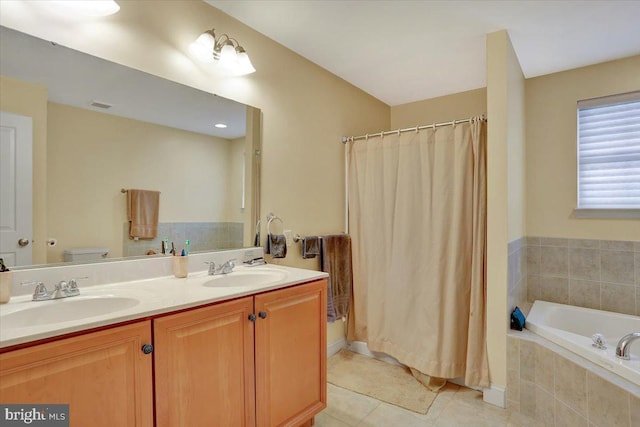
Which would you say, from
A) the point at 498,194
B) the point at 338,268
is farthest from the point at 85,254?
the point at 498,194

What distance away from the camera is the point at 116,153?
5.22 ft

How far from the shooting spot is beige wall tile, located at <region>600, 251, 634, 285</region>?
2.48 m

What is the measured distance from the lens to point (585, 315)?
2.53m

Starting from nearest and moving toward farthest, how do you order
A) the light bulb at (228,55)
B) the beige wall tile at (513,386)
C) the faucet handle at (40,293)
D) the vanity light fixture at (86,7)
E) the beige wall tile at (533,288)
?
the faucet handle at (40,293)
the vanity light fixture at (86,7)
the light bulb at (228,55)
the beige wall tile at (513,386)
the beige wall tile at (533,288)

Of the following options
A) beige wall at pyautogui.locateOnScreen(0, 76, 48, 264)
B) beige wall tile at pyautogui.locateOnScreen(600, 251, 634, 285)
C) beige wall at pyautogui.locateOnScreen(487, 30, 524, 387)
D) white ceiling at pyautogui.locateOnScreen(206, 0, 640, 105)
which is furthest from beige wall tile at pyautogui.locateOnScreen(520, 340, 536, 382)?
beige wall at pyautogui.locateOnScreen(0, 76, 48, 264)

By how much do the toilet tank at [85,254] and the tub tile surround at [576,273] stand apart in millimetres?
2429

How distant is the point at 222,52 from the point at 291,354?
1744 millimetres

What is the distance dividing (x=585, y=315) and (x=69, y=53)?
372cm

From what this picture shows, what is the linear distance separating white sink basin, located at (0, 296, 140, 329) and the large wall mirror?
0.87 feet

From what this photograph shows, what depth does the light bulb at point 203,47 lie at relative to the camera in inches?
70.6

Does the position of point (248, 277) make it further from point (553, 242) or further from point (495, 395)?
point (553, 242)

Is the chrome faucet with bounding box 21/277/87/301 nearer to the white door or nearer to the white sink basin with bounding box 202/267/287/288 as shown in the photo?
the white door

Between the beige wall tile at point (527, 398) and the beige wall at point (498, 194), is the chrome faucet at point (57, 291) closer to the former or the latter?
the beige wall at point (498, 194)

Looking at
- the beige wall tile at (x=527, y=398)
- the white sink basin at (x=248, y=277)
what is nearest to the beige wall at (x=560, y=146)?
the beige wall tile at (x=527, y=398)
